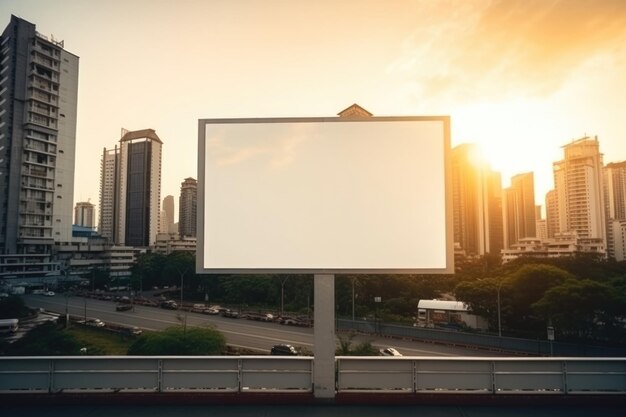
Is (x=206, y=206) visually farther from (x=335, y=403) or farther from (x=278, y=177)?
(x=335, y=403)

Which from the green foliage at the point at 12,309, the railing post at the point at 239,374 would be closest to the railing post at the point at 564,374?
the railing post at the point at 239,374

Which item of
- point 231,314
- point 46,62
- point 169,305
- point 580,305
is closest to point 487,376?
point 580,305

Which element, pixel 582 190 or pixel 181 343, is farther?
pixel 582 190

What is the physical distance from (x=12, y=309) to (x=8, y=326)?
18.8 ft

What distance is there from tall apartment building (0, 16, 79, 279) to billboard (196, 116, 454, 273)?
47160mm

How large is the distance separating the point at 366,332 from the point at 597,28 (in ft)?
62.2

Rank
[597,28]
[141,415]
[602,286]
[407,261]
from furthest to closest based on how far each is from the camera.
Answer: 1. [602,286]
2. [597,28]
3. [407,261]
4. [141,415]

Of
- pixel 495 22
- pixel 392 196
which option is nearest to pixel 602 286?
pixel 495 22

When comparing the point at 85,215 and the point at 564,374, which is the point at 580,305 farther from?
the point at 85,215

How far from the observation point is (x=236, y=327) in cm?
2378

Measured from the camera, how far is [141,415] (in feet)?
12.1

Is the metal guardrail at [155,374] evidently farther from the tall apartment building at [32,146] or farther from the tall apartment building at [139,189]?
the tall apartment building at [139,189]

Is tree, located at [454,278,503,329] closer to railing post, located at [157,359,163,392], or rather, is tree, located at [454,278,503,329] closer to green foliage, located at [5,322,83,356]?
railing post, located at [157,359,163,392]

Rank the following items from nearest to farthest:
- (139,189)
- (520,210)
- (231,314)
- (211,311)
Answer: (231,314) → (211,311) → (139,189) → (520,210)
